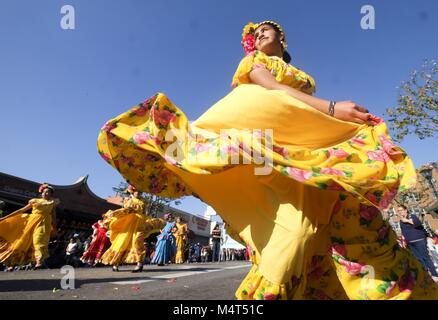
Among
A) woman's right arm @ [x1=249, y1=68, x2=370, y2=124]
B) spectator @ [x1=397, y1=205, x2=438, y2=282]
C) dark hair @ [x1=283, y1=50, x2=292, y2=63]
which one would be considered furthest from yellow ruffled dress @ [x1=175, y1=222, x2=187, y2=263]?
woman's right arm @ [x1=249, y1=68, x2=370, y2=124]

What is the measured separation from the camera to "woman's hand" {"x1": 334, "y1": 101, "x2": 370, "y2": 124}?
1.53 meters

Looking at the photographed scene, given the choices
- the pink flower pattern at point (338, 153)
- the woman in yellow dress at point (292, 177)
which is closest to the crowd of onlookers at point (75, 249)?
the woman in yellow dress at point (292, 177)

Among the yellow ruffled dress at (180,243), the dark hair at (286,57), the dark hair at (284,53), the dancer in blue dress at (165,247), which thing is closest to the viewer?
the dark hair at (284,53)

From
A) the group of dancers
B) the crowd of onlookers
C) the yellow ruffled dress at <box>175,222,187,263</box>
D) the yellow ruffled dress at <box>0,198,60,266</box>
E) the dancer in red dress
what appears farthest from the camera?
the yellow ruffled dress at <box>175,222,187,263</box>

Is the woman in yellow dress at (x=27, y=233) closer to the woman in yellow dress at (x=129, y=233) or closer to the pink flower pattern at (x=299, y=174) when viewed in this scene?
the woman in yellow dress at (x=129, y=233)

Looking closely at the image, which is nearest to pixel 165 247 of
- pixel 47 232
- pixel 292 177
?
pixel 47 232

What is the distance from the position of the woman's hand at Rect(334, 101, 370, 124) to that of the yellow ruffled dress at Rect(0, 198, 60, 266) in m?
7.14

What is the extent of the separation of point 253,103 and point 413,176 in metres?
0.78

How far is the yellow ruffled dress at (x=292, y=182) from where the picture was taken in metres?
1.22

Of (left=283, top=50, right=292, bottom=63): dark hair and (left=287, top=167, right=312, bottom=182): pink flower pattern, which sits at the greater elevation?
(left=283, top=50, right=292, bottom=63): dark hair

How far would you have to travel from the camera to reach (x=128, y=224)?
288 inches

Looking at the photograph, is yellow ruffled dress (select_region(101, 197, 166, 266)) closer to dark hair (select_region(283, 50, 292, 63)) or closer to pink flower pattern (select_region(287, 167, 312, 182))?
dark hair (select_region(283, 50, 292, 63))
